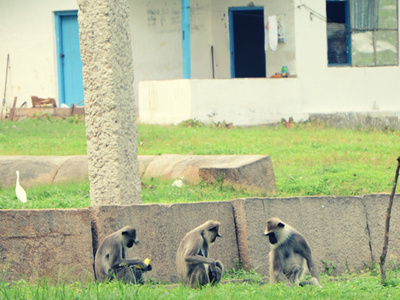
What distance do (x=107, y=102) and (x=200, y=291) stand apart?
112 inches

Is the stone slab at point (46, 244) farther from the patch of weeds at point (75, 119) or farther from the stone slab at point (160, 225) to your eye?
the patch of weeds at point (75, 119)

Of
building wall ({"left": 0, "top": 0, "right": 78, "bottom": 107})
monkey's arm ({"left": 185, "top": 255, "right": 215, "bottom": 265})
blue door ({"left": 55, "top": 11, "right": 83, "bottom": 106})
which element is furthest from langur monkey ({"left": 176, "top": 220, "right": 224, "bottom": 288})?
building wall ({"left": 0, "top": 0, "right": 78, "bottom": 107})

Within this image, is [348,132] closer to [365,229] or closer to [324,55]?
[324,55]

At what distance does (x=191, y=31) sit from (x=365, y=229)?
38.0ft

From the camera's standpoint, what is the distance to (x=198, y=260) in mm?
6203

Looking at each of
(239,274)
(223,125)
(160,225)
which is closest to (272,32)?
(223,125)

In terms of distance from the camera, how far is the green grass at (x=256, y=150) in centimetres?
950

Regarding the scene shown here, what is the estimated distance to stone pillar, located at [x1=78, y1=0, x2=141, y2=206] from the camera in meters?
7.88

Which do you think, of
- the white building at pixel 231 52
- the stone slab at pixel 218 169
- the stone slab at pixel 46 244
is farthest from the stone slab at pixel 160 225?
the white building at pixel 231 52

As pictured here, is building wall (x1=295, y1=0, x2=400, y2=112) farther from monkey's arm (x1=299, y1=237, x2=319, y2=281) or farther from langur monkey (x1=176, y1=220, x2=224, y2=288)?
langur monkey (x1=176, y1=220, x2=224, y2=288)

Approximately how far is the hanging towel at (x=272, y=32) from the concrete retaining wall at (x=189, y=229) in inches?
388

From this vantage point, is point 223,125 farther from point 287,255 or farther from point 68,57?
point 287,255

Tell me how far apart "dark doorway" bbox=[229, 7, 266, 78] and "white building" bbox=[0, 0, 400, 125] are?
3.33 feet

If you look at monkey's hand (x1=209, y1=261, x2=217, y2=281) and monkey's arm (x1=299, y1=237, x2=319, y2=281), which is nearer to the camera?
monkey's hand (x1=209, y1=261, x2=217, y2=281)
